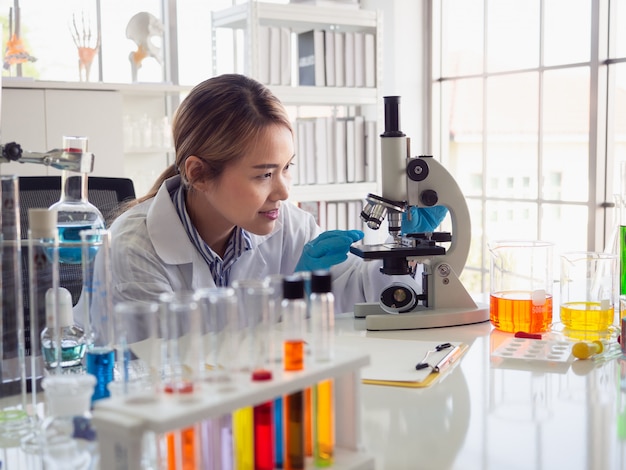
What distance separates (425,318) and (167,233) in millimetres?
664

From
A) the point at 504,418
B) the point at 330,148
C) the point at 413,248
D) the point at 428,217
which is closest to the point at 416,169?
the point at 413,248

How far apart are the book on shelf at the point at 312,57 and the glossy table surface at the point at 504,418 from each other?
2726 millimetres

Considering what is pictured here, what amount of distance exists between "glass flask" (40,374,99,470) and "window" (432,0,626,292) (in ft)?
10.4

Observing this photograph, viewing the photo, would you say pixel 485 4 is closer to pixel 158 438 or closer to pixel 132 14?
pixel 132 14

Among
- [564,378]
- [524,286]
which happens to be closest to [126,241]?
[524,286]

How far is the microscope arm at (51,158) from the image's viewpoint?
112 centimetres

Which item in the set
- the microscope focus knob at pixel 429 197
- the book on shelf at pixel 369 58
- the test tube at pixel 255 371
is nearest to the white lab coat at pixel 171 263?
the microscope focus knob at pixel 429 197

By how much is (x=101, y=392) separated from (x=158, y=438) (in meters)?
0.32

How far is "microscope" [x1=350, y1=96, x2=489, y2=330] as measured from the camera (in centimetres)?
176

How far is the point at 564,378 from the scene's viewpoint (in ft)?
4.50

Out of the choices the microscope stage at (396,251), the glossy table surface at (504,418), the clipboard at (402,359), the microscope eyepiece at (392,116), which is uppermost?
the microscope eyepiece at (392,116)

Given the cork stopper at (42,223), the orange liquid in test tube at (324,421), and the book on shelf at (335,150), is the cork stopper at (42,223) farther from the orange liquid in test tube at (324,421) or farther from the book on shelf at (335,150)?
the book on shelf at (335,150)

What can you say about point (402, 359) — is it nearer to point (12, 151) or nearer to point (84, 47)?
point (12, 151)

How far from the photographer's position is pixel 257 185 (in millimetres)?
1969
